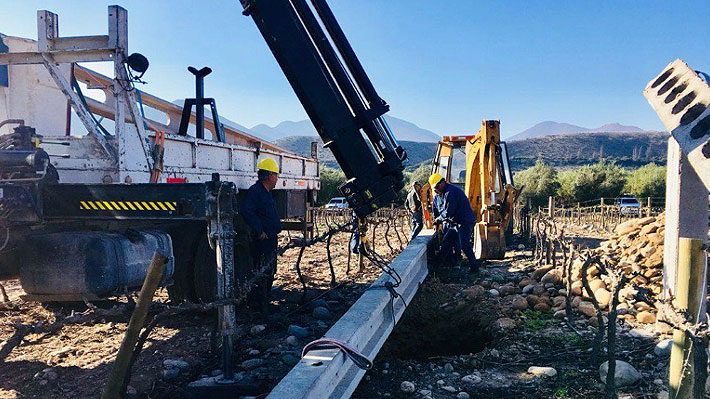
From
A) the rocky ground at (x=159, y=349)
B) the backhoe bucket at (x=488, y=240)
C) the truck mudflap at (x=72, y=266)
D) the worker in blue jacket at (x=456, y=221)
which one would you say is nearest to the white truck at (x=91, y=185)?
the truck mudflap at (x=72, y=266)

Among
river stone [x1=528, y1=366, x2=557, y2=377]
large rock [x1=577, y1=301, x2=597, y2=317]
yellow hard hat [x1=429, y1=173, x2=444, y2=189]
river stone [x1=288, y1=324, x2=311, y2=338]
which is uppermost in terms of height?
yellow hard hat [x1=429, y1=173, x2=444, y2=189]

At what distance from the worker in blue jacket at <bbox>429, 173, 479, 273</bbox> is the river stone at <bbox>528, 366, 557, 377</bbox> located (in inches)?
165

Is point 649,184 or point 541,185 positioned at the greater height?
point 649,184

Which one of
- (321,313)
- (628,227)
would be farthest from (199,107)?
(628,227)

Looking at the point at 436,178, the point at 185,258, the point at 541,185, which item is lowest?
the point at 185,258

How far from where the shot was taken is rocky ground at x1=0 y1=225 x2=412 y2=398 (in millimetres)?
4102

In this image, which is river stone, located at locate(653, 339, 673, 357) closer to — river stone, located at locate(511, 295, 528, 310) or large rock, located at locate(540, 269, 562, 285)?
river stone, located at locate(511, 295, 528, 310)

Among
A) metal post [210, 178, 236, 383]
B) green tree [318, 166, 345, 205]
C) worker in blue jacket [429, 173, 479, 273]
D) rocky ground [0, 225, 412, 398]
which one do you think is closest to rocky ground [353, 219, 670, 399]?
worker in blue jacket [429, 173, 479, 273]

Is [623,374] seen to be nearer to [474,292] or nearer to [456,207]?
[474,292]

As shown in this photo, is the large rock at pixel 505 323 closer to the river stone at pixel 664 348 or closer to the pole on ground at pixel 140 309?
the river stone at pixel 664 348

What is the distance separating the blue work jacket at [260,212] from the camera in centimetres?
607

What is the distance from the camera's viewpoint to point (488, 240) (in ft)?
31.8

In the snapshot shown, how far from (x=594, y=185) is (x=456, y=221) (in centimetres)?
3518

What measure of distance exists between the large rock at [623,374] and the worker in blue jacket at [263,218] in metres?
3.52
